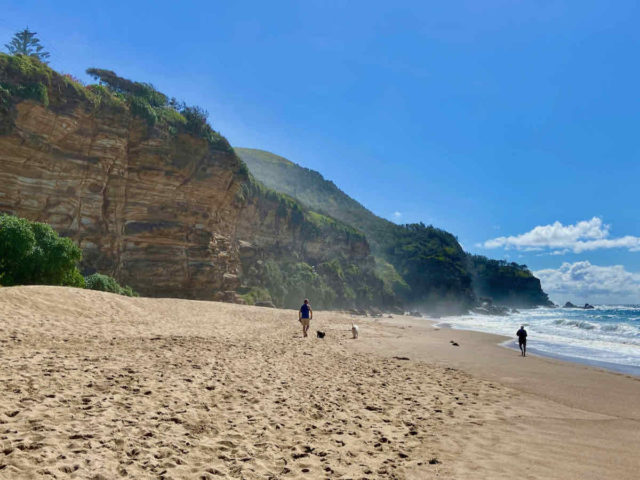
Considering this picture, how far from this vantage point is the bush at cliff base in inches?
658

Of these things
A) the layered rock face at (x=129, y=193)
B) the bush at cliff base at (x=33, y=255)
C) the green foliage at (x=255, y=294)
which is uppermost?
the layered rock face at (x=129, y=193)

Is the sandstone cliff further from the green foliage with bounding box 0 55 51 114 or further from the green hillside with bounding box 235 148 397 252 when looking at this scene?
the green hillside with bounding box 235 148 397 252

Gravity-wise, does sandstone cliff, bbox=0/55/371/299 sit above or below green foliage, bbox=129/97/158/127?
below

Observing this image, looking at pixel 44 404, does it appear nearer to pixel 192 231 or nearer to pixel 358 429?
Answer: pixel 358 429

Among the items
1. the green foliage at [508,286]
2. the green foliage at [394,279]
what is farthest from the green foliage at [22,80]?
Answer: the green foliage at [508,286]

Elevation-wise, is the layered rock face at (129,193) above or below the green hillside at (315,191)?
below

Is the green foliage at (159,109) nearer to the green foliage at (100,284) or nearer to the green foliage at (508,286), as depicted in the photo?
the green foliage at (100,284)

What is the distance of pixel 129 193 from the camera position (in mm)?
29609

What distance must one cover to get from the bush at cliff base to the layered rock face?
735cm

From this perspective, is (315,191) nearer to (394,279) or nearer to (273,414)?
(394,279)

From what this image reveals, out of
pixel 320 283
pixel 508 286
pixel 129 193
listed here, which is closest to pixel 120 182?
pixel 129 193

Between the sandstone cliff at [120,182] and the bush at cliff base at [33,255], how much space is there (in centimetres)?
733

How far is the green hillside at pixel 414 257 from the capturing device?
101 metres

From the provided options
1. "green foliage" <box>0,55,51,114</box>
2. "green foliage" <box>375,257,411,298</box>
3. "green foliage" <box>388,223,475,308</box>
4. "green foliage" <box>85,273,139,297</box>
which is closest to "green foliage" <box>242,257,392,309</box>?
"green foliage" <box>375,257,411,298</box>
